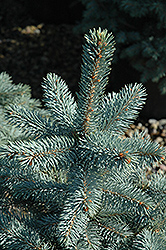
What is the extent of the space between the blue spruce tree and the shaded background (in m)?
2.00

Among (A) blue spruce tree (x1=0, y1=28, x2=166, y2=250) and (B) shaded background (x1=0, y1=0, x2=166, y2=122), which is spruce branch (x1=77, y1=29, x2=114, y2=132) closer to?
(A) blue spruce tree (x1=0, y1=28, x2=166, y2=250)

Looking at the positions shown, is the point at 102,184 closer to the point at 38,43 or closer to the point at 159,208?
the point at 159,208

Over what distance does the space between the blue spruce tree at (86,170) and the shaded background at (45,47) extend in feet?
6.57

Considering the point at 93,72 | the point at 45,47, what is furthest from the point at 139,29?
the point at 93,72

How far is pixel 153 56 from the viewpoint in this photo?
2.48 meters

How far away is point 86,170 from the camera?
94 cm

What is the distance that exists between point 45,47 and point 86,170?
3.38m

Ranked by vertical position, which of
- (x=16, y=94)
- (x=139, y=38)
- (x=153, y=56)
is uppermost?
(x=139, y=38)

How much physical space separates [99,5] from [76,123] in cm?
225

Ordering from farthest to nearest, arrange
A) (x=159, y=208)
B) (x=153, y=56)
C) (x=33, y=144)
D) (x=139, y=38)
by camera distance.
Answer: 1. (x=139, y=38)
2. (x=153, y=56)
3. (x=159, y=208)
4. (x=33, y=144)

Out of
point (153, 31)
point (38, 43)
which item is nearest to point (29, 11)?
point (38, 43)

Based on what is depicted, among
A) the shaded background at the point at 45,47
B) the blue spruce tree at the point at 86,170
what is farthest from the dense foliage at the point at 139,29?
the blue spruce tree at the point at 86,170

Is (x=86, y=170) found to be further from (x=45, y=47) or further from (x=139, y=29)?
(x=45, y=47)

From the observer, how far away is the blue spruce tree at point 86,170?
0.85 m
